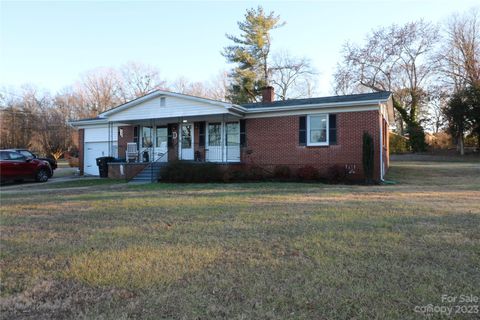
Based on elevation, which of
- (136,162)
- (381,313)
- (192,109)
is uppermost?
(192,109)

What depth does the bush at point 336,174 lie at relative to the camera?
15.2 meters

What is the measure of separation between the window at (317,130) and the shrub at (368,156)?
202cm

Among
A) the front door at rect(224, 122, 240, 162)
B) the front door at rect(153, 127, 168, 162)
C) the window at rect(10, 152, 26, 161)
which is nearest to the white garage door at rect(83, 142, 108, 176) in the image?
the front door at rect(153, 127, 168, 162)

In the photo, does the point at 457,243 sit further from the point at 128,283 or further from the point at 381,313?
the point at 128,283

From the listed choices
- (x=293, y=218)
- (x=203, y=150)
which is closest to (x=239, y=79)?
(x=203, y=150)

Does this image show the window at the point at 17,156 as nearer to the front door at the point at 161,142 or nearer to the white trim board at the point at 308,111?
the front door at the point at 161,142

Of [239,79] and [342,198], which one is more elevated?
[239,79]

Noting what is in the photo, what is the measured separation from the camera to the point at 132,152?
68.1 feet

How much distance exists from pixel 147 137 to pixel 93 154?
4429mm

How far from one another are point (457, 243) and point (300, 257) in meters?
2.28

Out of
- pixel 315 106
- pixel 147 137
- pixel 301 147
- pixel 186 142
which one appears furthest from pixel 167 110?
pixel 315 106

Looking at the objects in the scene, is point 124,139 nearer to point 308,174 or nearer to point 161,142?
point 161,142

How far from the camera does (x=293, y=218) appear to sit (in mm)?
6934

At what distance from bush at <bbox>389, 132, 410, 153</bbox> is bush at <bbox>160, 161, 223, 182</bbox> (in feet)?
94.4
